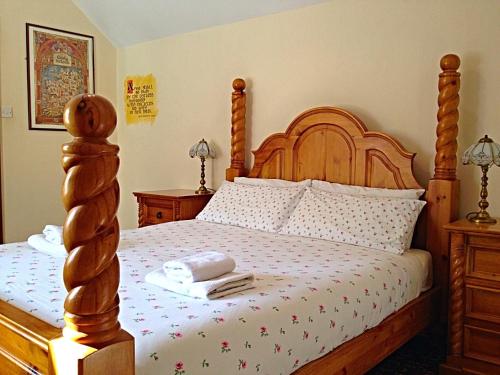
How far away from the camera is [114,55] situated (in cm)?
454

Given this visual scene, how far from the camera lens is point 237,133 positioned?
11.6 ft

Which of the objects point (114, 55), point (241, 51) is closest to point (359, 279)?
point (241, 51)

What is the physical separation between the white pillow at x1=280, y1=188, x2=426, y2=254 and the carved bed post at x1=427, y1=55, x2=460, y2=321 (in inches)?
4.5

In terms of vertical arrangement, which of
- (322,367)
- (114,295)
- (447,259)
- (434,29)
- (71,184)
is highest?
(434,29)

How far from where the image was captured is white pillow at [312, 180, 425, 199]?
2.61m

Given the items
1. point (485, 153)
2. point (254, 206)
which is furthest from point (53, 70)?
point (485, 153)

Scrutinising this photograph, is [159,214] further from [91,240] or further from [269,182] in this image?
[91,240]

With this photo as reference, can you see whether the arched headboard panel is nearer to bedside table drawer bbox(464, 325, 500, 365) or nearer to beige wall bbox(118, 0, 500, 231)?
beige wall bbox(118, 0, 500, 231)

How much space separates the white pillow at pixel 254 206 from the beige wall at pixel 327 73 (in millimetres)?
577

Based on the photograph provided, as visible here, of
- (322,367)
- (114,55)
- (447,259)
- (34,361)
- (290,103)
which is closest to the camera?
(34,361)

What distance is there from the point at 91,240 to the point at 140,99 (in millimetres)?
3606

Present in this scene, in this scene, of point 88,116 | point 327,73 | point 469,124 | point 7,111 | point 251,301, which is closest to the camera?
point 88,116

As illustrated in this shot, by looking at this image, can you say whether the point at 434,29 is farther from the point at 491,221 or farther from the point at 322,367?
the point at 322,367

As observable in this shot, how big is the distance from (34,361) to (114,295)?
0.34m
